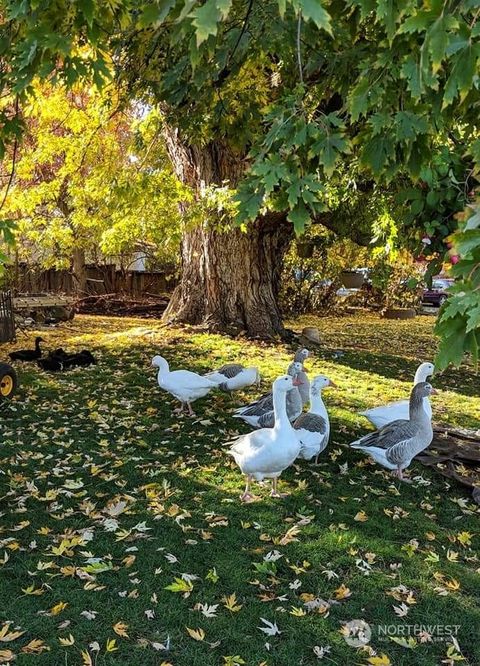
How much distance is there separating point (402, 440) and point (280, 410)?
3.86 ft

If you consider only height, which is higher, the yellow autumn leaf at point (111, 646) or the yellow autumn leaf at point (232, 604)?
the yellow autumn leaf at point (111, 646)

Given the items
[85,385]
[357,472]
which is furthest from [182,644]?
[85,385]

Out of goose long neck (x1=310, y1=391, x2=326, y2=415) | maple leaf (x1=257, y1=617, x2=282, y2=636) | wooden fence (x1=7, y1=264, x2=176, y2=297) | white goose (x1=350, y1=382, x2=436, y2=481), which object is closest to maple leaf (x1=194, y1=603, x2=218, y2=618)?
maple leaf (x1=257, y1=617, x2=282, y2=636)

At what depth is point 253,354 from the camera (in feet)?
33.0

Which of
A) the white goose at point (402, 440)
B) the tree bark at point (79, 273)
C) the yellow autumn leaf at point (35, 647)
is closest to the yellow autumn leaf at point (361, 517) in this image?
the white goose at point (402, 440)

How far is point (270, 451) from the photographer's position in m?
4.33

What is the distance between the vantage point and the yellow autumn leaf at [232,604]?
3.19 metres

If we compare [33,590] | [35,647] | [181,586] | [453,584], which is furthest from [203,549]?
[453,584]

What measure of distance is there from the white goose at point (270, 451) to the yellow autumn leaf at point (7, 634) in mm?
2025

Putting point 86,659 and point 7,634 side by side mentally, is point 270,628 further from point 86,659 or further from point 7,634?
point 7,634

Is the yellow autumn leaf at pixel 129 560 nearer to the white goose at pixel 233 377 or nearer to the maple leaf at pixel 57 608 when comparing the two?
the maple leaf at pixel 57 608

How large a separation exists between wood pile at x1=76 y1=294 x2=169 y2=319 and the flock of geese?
13583 millimetres

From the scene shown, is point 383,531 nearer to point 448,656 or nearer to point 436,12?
point 448,656

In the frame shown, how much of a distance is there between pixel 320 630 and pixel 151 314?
56.8ft
